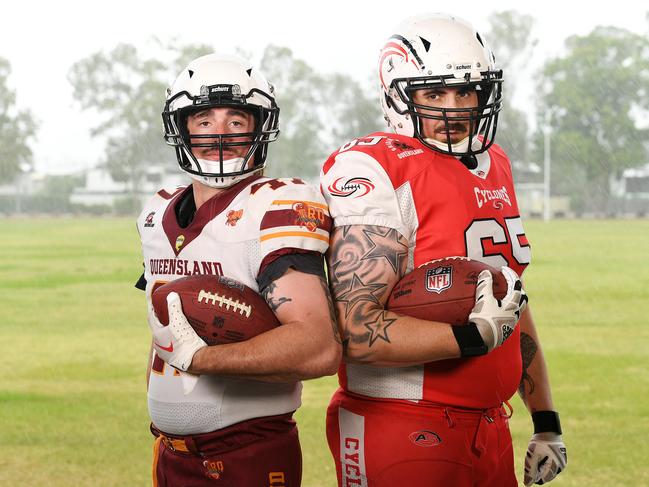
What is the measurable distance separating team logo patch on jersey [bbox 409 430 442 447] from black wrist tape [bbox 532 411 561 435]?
0.70 metres

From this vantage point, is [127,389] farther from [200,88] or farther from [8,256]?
[8,256]

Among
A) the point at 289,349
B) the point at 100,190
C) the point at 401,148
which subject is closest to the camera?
the point at 289,349

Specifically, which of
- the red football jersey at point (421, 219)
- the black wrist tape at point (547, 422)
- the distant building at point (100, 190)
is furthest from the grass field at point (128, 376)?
the distant building at point (100, 190)

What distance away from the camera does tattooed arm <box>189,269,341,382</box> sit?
262cm

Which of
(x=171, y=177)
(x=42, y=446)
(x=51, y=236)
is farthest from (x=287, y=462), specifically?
(x=171, y=177)

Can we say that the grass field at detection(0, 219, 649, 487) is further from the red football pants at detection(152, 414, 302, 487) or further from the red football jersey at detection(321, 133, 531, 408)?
the red football jersey at detection(321, 133, 531, 408)

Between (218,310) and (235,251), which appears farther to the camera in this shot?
(235,251)

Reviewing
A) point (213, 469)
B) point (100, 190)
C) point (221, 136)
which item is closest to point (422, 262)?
point (221, 136)

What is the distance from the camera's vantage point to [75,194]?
53.3 m

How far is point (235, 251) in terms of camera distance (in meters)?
2.86

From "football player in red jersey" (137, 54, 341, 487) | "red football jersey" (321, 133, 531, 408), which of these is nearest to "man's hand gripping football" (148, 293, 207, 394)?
"football player in red jersey" (137, 54, 341, 487)

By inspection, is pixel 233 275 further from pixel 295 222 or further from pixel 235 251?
pixel 295 222

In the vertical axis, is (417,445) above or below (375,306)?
below

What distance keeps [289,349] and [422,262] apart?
503 millimetres
